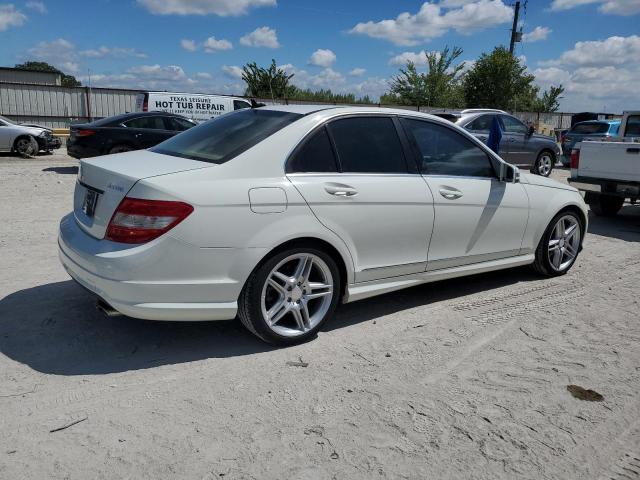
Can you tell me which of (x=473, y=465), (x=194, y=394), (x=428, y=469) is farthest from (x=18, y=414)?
(x=473, y=465)

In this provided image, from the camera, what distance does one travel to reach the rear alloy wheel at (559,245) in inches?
226

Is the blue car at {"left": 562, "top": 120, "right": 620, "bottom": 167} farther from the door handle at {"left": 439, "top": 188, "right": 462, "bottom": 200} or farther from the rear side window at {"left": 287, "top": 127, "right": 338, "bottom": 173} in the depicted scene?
the rear side window at {"left": 287, "top": 127, "right": 338, "bottom": 173}

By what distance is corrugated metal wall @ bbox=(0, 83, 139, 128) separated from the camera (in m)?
23.0

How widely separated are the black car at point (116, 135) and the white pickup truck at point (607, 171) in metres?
9.16

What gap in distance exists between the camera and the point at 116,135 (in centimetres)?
1334

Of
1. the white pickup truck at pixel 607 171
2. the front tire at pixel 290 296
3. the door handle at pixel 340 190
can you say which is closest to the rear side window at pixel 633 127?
the white pickup truck at pixel 607 171

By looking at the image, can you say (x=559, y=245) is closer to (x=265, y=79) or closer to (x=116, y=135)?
(x=116, y=135)

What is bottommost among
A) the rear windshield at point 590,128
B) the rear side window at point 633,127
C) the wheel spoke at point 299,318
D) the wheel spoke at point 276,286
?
the wheel spoke at point 299,318

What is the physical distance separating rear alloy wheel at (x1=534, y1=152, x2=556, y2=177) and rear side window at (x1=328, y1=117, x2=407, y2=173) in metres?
12.6

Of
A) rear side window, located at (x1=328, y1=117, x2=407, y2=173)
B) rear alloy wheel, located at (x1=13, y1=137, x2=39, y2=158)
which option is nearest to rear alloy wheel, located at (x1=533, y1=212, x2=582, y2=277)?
rear side window, located at (x1=328, y1=117, x2=407, y2=173)

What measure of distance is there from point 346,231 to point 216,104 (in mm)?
16138

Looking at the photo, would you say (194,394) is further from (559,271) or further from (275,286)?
(559,271)

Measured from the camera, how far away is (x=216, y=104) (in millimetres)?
19062

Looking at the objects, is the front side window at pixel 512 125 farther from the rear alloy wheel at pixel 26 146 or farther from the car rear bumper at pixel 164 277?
the rear alloy wheel at pixel 26 146
